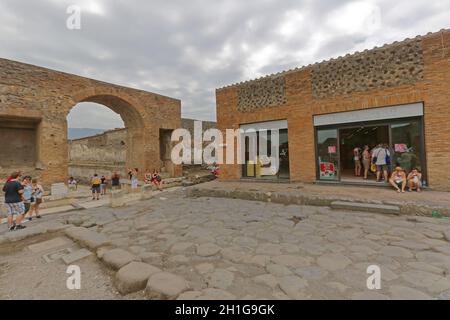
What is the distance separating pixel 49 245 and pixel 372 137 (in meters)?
10.5

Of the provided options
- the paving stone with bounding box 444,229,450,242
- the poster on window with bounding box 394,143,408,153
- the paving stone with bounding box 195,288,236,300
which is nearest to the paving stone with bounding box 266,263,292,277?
the paving stone with bounding box 195,288,236,300

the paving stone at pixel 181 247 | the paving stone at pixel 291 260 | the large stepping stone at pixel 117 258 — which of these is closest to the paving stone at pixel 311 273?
the paving stone at pixel 291 260

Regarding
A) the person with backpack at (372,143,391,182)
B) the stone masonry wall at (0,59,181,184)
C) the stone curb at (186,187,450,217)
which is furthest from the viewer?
the stone masonry wall at (0,59,181,184)

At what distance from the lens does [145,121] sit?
513 inches

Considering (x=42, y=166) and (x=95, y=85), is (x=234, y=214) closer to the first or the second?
(x=42, y=166)

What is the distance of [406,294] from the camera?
2.14 m

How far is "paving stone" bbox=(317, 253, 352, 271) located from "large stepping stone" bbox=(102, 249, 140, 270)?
2.62 m

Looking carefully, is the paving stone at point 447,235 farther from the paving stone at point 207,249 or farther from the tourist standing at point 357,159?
the tourist standing at point 357,159

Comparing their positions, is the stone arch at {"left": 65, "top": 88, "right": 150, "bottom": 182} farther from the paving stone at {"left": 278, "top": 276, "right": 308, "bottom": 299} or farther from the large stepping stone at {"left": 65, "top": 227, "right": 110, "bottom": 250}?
the paving stone at {"left": 278, "top": 276, "right": 308, "bottom": 299}

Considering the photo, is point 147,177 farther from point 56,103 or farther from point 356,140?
point 356,140

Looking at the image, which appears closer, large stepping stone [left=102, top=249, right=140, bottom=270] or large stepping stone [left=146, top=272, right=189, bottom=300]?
large stepping stone [left=146, top=272, right=189, bottom=300]

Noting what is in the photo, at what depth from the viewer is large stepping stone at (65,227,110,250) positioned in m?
3.66
